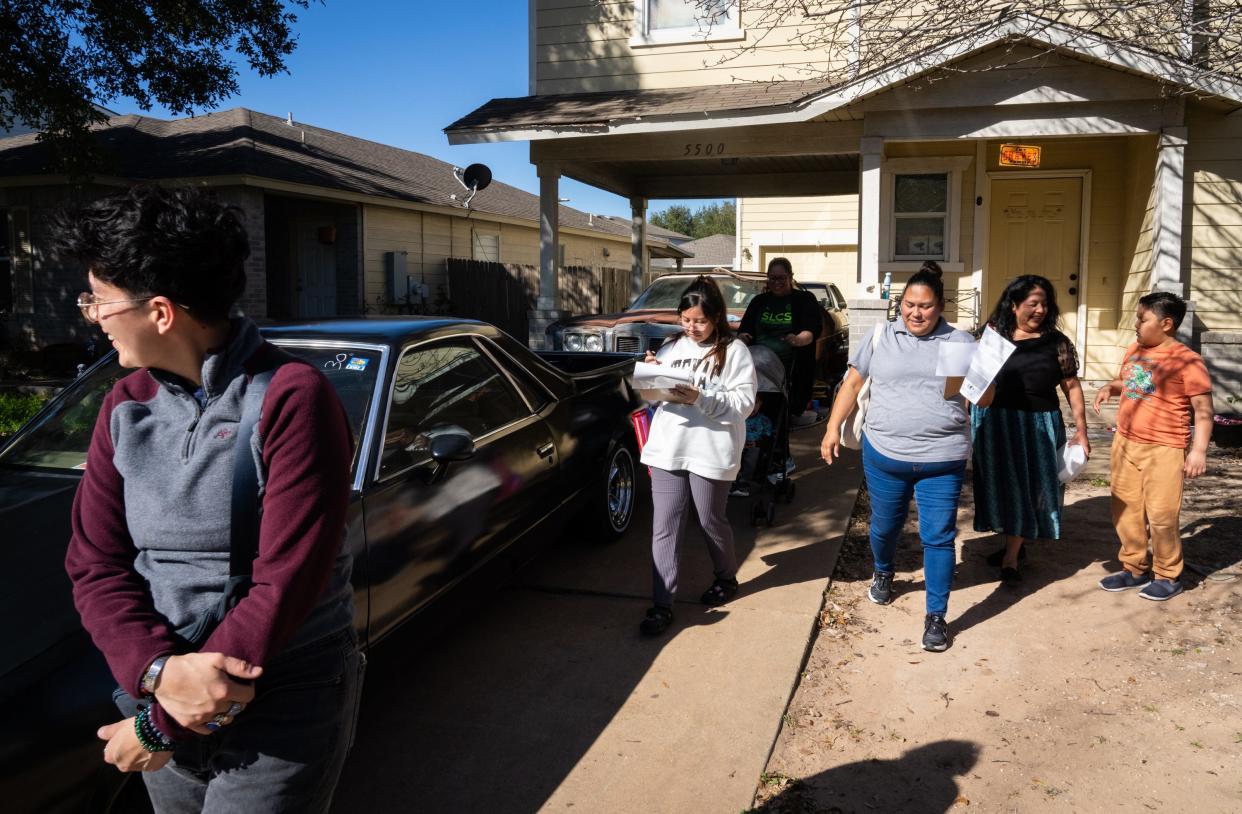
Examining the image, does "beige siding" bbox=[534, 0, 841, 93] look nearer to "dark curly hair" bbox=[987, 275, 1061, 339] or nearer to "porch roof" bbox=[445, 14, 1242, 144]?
"porch roof" bbox=[445, 14, 1242, 144]

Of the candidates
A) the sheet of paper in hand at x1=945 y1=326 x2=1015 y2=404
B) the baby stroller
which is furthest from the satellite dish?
the sheet of paper in hand at x1=945 y1=326 x2=1015 y2=404

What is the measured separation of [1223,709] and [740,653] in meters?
1.99

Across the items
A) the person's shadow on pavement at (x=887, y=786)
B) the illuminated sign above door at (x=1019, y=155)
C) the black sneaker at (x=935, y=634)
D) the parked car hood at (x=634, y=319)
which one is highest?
the illuminated sign above door at (x=1019, y=155)

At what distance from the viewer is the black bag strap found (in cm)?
163

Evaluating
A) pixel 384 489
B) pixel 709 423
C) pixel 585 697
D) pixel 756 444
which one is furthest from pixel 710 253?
pixel 384 489

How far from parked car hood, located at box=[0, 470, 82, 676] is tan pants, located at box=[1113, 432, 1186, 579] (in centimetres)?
483

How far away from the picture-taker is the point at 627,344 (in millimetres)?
9836

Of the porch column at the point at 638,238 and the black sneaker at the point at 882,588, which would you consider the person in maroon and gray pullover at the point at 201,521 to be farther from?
the porch column at the point at 638,238

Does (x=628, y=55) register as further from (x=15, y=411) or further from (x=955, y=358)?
(x=955, y=358)

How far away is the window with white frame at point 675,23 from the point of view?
11.8 metres

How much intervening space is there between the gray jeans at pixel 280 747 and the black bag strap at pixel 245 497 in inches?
8.2

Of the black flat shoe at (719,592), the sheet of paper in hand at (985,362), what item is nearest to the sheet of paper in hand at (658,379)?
the black flat shoe at (719,592)

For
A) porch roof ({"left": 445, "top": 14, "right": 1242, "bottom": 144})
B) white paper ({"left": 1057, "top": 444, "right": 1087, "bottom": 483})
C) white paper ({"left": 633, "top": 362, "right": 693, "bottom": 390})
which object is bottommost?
white paper ({"left": 1057, "top": 444, "right": 1087, "bottom": 483})

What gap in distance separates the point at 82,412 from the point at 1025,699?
13.7ft
